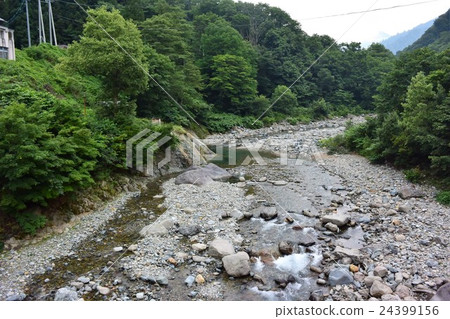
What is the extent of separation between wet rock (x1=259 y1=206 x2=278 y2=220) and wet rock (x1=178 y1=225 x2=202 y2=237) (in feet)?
7.90

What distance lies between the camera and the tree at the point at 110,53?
45.0 feet

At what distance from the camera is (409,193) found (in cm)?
1153

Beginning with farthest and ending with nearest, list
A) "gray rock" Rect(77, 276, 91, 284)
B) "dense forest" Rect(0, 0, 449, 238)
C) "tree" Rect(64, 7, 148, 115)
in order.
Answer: "tree" Rect(64, 7, 148, 115)
"dense forest" Rect(0, 0, 449, 238)
"gray rock" Rect(77, 276, 91, 284)

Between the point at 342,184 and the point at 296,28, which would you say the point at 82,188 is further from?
the point at 296,28

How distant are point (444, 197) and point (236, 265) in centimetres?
805

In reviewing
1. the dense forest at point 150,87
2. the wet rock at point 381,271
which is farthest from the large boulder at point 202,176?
the wet rock at point 381,271

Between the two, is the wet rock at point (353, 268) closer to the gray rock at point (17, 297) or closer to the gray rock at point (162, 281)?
the gray rock at point (162, 281)

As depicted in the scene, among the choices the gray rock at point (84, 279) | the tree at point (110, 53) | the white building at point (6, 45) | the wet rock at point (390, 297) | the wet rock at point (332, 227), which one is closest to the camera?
the wet rock at point (390, 297)

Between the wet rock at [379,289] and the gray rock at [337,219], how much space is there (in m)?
3.40

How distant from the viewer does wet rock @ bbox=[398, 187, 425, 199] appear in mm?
11385

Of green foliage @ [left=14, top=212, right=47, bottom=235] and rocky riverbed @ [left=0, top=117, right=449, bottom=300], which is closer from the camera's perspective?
rocky riverbed @ [left=0, top=117, right=449, bottom=300]

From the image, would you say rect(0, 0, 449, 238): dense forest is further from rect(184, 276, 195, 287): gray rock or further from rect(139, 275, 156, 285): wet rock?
rect(184, 276, 195, 287): gray rock

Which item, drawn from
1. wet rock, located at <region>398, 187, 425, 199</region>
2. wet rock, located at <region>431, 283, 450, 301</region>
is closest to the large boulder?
wet rock, located at <region>398, 187, 425, 199</region>

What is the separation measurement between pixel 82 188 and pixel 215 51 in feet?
112
